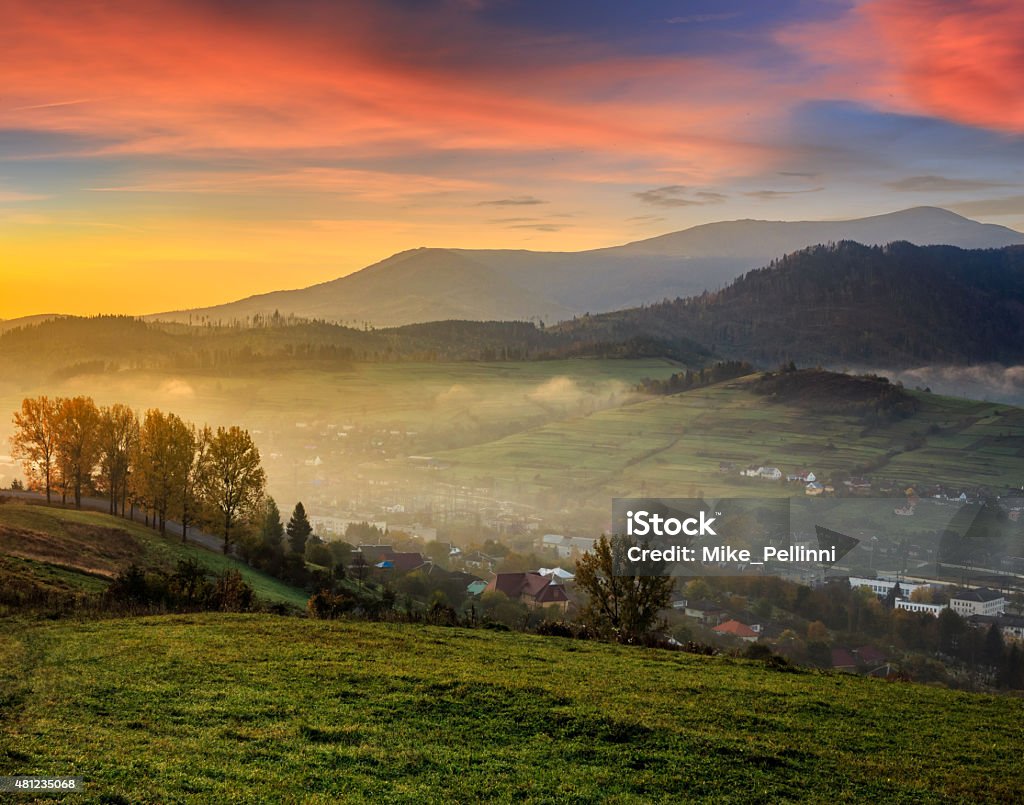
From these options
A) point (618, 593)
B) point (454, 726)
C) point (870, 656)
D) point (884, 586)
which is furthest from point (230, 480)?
point (884, 586)

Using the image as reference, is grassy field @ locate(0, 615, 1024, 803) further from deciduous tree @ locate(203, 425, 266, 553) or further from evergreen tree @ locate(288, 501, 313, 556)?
evergreen tree @ locate(288, 501, 313, 556)

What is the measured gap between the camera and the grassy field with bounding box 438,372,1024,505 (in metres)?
150

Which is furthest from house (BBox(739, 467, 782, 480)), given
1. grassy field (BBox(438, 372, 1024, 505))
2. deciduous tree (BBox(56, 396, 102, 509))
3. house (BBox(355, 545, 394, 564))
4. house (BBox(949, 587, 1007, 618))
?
deciduous tree (BBox(56, 396, 102, 509))

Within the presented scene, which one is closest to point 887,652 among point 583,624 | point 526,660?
point 583,624

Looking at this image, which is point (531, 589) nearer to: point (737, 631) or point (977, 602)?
point (737, 631)

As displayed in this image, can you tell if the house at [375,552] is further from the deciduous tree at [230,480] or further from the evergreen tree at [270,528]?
the deciduous tree at [230,480]

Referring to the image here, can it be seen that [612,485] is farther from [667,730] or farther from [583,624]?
[667,730]

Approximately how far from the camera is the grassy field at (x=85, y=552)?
35656mm

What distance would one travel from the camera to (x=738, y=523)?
11231cm

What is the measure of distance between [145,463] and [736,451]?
12941 centimetres

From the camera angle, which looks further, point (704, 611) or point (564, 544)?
point (564, 544)

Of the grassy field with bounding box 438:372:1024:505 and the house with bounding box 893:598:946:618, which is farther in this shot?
the grassy field with bounding box 438:372:1024:505

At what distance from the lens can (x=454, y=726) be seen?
1753 centimetres

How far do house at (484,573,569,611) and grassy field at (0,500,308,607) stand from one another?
2436cm
